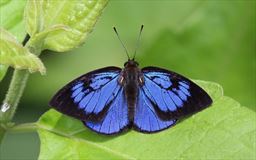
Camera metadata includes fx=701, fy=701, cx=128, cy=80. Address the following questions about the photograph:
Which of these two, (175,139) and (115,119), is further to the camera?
(115,119)

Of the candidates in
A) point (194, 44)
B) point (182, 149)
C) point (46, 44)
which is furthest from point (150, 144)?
point (194, 44)

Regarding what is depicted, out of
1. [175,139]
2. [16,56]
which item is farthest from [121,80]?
[16,56]

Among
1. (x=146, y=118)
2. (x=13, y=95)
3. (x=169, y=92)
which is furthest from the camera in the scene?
(x=169, y=92)

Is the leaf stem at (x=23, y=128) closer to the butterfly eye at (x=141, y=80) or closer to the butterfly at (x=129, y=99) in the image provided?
the butterfly at (x=129, y=99)

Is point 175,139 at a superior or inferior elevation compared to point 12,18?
inferior

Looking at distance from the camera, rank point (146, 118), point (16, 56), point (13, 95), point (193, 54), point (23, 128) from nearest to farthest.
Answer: point (16, 56) → point (13, 95) → point (23, 128) → point (146, 118) → point (193, 54)

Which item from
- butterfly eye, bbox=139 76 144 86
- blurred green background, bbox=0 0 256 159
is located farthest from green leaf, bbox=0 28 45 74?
blurred green background, bbox=0 0 256 159

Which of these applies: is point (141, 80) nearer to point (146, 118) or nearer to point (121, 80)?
point (121, 80)
